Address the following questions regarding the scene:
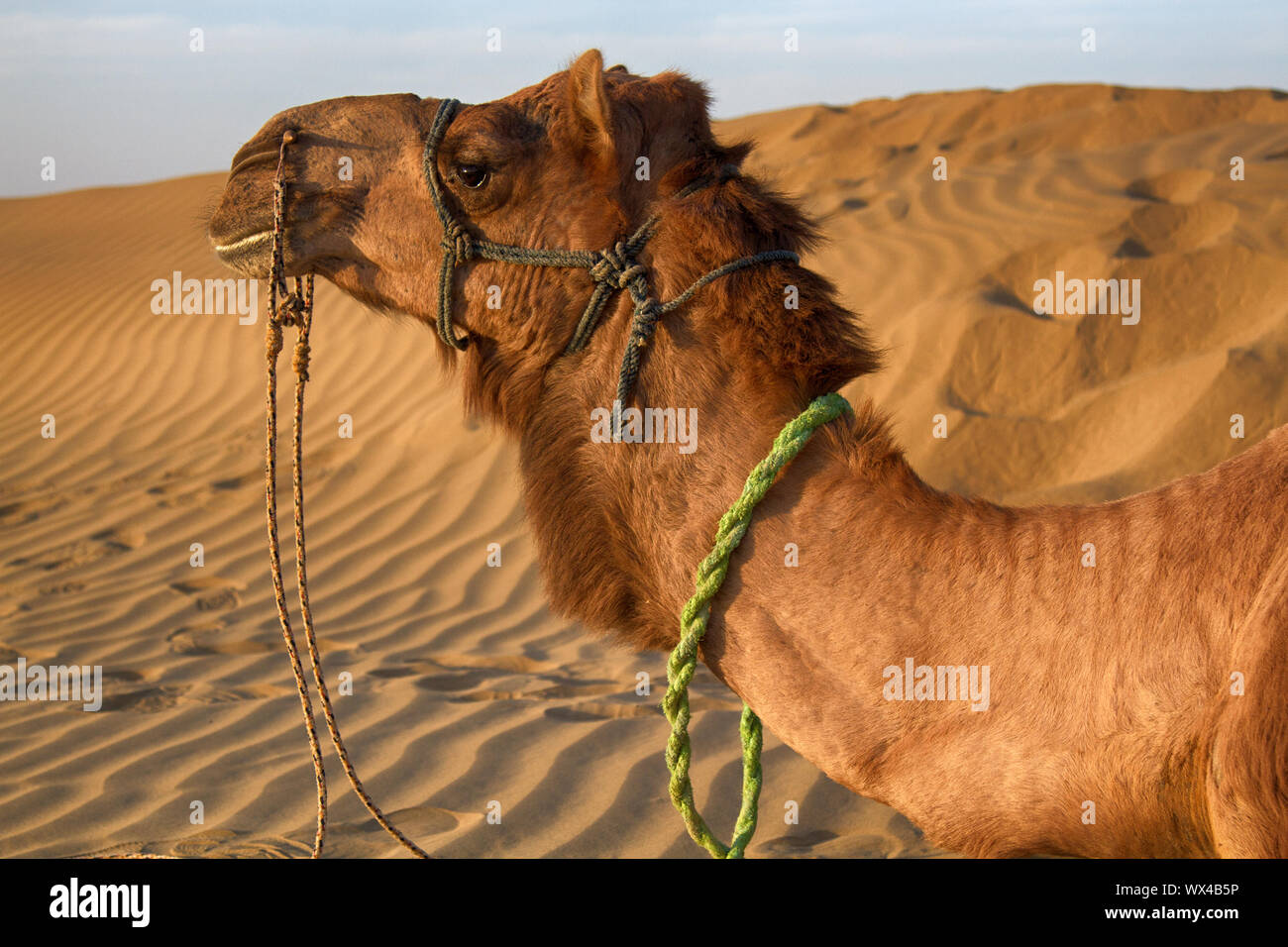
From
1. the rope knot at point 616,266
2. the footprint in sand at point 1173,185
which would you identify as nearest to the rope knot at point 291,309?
the rope knot at point 616,266

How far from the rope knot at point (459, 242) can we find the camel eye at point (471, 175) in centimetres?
8

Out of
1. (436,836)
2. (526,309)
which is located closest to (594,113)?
(526,309)

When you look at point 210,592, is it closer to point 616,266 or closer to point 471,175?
point 471,175

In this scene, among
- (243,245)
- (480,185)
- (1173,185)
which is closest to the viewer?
(480,185)

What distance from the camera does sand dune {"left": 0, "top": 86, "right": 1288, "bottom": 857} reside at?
160 inches

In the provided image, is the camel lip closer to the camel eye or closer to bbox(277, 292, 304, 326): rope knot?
bbox(277, 292, 304, 326): rope knot

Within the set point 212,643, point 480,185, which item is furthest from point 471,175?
point 212,643

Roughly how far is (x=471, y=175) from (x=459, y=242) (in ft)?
0.43

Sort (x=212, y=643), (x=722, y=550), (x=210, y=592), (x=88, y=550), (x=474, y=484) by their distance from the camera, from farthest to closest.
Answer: (x=474, y=484), (x=88, y=550), (x=210, y=592), (x=212, y=643), (x=722, y=550)

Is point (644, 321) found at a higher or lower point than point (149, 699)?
higher

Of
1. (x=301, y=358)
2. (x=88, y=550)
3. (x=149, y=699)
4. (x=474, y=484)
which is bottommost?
(x=149, y=699)

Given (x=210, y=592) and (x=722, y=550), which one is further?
(x=210, y=592)

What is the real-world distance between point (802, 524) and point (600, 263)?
1.99 ft

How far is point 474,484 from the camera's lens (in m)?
8.45
